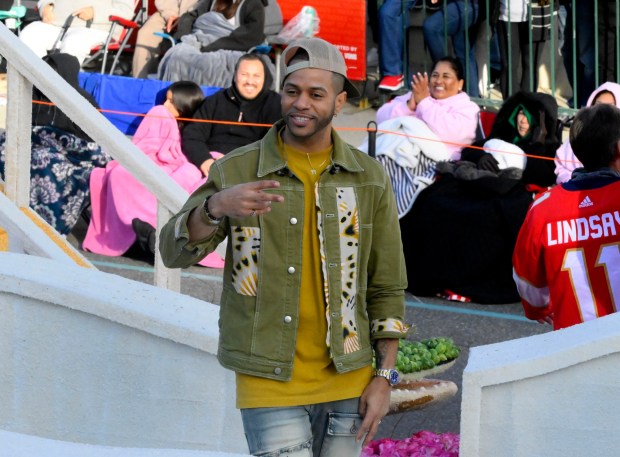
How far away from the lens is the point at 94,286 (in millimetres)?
4645

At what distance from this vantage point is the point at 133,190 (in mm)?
8992

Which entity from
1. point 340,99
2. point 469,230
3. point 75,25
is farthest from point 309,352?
point 75,25

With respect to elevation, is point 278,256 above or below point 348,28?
below

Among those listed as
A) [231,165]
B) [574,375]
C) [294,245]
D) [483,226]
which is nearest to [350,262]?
[294,245]

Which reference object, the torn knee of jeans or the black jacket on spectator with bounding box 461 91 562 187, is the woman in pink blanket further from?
the torn knee of jeans

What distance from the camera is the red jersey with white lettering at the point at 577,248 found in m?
4.40

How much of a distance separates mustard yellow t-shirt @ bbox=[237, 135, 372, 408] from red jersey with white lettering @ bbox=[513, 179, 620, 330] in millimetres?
1427

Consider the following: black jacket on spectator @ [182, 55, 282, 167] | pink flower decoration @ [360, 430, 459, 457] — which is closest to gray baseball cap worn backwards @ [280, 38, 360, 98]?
pink flower decoration @ [360, 430, 459, 457]

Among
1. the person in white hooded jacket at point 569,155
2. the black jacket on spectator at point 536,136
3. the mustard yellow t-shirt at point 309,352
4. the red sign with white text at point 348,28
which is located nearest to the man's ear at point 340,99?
the mustard yellow t-shirt at point 309,352

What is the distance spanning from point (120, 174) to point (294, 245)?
595 cm

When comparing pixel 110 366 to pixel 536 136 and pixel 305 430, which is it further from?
pixel 536 136

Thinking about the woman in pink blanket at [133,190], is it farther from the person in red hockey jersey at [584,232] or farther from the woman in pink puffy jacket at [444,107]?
the person in red hockey jersey at [584,232]

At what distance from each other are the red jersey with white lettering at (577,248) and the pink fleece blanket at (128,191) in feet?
15.2

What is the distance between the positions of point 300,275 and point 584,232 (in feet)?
5.03
